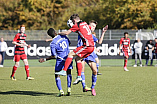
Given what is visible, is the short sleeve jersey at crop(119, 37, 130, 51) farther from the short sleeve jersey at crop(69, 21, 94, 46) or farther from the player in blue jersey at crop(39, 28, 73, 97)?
the short sleeve jersey at crop(69, 21, 94, 46)

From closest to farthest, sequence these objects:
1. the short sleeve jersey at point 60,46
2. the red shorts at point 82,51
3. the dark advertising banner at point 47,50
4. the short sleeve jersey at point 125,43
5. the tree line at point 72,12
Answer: the red shorts at point 82,51 < the short sleeve jersey at point 60,46 < the short sleeve jersey at point 125,43 < the dark advertising banner at point 47,50 < the tree line at point 72,12

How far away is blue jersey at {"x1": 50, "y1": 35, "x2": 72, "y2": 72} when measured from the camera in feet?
31.2

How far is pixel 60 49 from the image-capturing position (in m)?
9.63

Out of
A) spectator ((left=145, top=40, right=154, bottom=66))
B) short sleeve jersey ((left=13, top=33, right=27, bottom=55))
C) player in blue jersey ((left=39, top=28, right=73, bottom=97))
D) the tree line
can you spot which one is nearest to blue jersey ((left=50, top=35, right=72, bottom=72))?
player in blue jersey ((left=39, top=28, right=73, bottom=97))

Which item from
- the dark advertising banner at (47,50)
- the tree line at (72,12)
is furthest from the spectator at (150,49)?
the tree line at (72,12)

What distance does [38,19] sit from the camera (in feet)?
180

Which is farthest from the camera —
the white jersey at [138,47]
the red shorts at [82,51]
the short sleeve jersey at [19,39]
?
the white jersey at [138,47]

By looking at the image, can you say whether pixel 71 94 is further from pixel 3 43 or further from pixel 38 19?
pixel 38 19

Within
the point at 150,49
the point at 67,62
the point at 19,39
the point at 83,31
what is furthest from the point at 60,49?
the point at 150,49

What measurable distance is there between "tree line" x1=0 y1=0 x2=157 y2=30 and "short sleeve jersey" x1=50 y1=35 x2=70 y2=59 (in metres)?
34.2

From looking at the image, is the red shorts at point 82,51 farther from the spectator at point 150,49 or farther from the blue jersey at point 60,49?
the spectator at point 150,49

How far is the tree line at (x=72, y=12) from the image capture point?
4466cm

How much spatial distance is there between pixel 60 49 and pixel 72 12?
47.8 m

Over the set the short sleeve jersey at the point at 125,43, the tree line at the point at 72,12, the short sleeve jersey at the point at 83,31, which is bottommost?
the short sleeve jersey at the point at 125,43
